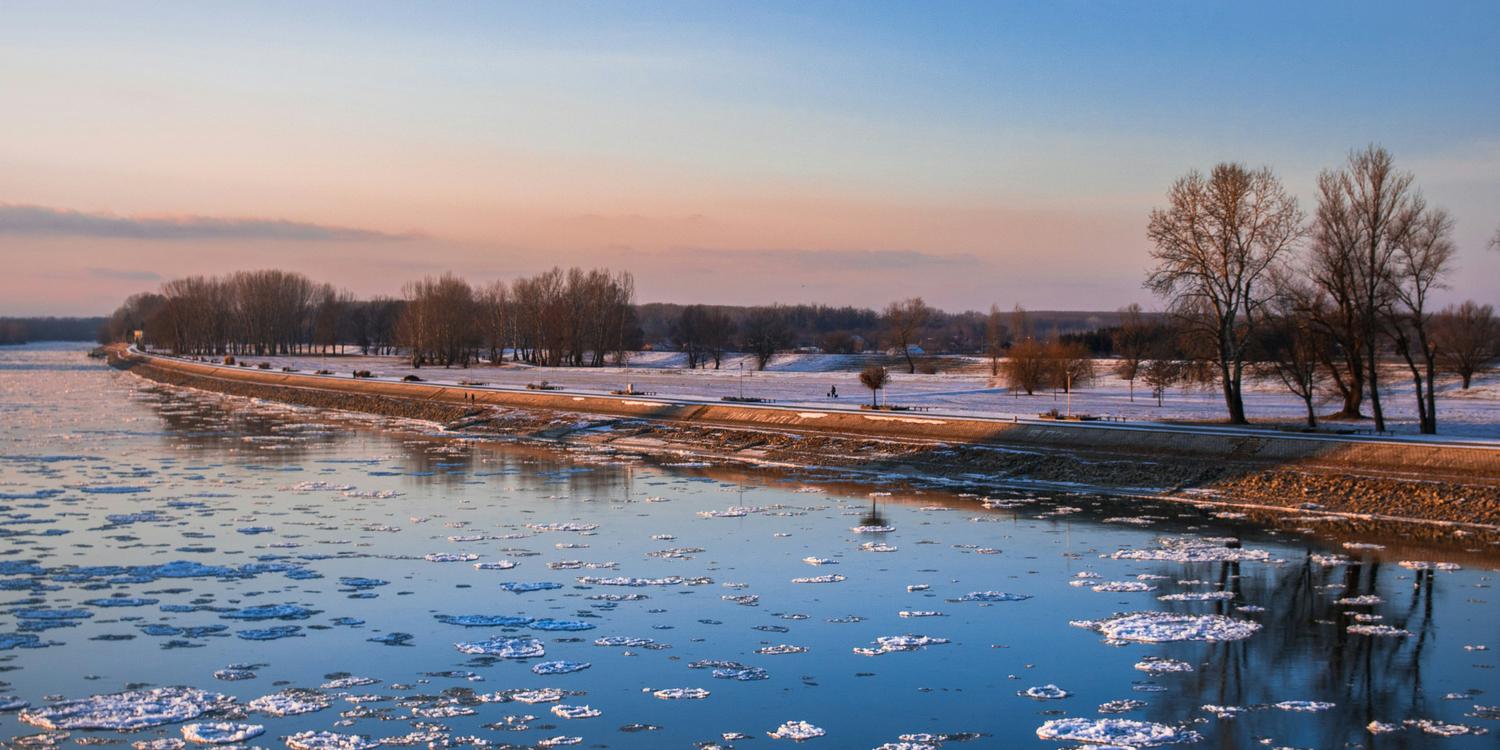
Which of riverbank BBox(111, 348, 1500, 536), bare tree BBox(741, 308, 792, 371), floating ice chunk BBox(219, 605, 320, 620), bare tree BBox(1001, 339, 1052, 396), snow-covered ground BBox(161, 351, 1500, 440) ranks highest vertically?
bare tree BBox(741, 308, 792, 371)

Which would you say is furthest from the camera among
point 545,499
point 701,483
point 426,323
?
point 426,323

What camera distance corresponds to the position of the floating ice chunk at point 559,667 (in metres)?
12.9

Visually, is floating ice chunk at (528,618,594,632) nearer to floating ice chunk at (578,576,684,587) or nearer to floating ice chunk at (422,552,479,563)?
floating ice chunk at (578,576,684,587)

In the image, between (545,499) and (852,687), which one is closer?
(852,687)

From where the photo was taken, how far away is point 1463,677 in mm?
13016

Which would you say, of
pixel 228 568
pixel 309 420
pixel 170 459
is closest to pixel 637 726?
pixel 228 568

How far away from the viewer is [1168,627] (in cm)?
1527

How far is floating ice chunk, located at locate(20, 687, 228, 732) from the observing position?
35.7 feet

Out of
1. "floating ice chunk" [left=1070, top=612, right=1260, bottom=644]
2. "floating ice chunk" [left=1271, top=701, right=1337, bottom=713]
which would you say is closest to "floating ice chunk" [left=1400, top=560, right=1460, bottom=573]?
"floating ice chunk" [left=1070, top=612, right=1260, bottom=644]

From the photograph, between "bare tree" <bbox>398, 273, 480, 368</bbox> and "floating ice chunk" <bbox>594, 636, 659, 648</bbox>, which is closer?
"floating ice chunk" <bbox>594, 636, 659, 648</bbox>

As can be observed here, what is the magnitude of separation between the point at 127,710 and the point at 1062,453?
27.6m

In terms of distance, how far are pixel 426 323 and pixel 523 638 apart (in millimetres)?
116611

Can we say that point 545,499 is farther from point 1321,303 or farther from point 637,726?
point 1321,303

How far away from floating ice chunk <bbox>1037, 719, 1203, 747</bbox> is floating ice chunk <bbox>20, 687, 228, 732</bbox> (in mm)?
7698
